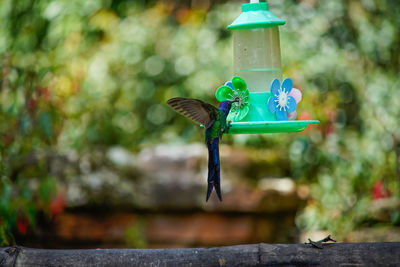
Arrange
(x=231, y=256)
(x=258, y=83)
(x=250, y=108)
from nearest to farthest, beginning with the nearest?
(x=231, y=256)
(x=250, y=108)
(x=258, y=83)

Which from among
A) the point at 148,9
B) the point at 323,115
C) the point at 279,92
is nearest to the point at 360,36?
the point at 323,115

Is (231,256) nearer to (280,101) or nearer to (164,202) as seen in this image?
(280,101)

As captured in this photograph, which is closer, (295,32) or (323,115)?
(323,115)

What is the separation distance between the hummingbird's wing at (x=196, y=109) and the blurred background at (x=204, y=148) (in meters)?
2.23

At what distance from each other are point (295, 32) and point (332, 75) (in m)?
0.61

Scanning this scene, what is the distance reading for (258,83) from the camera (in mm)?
3160

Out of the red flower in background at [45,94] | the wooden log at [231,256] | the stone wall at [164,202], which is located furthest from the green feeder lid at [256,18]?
the stone wall at [164,202]

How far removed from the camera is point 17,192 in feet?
12.5

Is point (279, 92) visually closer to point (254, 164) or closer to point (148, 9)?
point (254, 164)

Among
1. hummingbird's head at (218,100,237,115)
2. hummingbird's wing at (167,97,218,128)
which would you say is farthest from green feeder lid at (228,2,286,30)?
hummingbird's wing at (167,97,218,128)

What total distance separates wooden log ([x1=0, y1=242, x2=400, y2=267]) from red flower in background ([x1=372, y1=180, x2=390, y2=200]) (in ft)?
9.63

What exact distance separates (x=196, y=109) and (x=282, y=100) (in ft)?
1.62

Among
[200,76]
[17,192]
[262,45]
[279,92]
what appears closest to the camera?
[279,92]

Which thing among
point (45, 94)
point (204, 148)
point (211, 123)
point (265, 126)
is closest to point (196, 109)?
point (211, 123)
